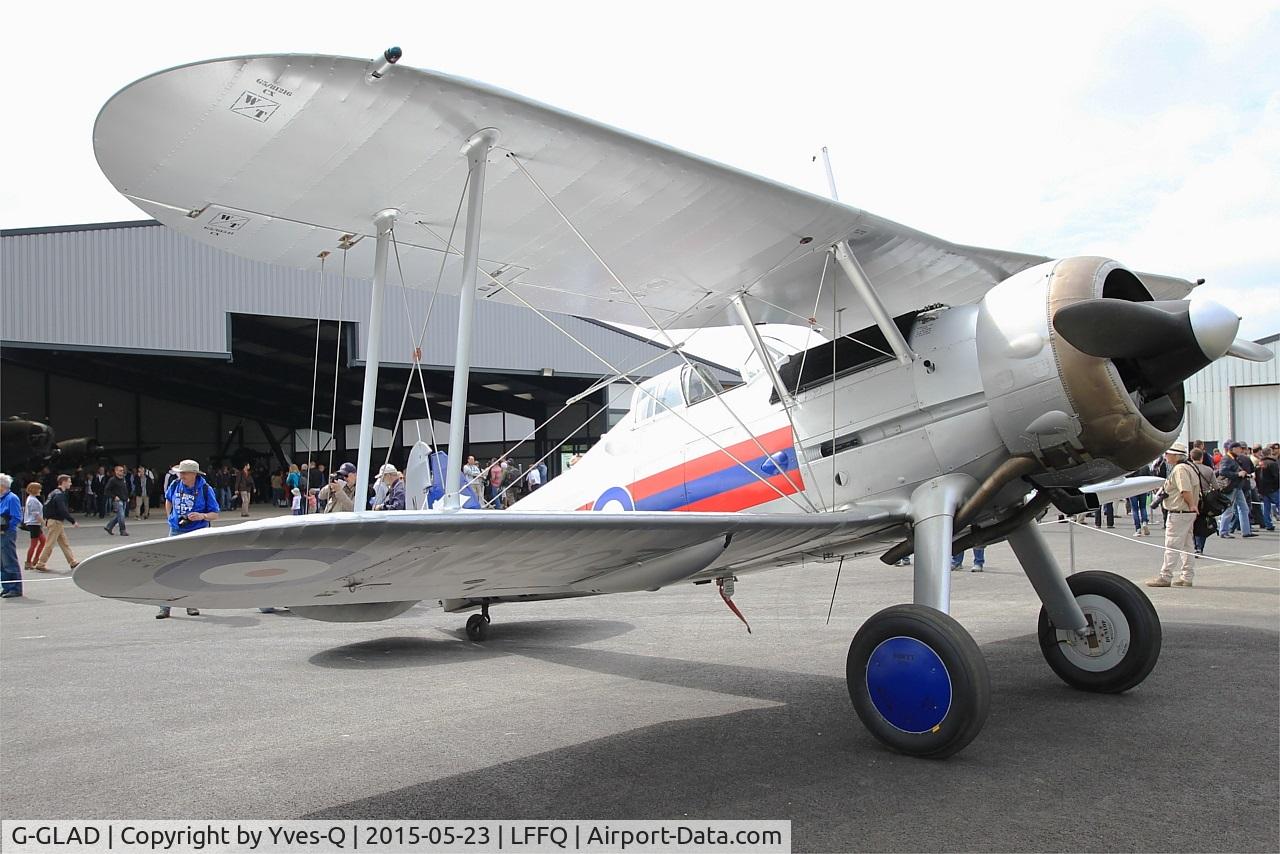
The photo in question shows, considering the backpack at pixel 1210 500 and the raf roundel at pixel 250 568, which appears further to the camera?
the backpack at pixel 1210 500

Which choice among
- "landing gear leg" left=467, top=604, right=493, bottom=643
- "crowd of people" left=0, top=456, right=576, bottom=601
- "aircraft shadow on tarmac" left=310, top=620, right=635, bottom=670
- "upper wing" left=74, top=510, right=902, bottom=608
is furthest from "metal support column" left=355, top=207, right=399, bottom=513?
"landing gear leg" left=467, top=604, right=493, bottom=643

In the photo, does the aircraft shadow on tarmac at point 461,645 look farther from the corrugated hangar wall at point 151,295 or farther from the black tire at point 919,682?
the corrugated hangar wall at point 151,295

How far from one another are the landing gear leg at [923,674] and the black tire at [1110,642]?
161cm

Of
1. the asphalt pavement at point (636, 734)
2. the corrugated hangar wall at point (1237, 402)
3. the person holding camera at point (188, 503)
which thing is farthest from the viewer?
the corrugated hangar wall at point (1237, 402)

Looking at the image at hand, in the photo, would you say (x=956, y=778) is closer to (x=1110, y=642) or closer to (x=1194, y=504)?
(x=1110, y=642)

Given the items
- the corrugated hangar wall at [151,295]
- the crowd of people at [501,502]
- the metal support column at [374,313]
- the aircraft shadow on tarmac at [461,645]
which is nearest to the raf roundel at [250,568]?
the metal support column at [374,313]

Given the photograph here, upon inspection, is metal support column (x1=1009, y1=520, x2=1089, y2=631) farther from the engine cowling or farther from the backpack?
the backpack

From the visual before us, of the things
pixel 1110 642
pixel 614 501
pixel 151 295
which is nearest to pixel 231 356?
pixel 151 295

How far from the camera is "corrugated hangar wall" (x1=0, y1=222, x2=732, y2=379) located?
24.0 m

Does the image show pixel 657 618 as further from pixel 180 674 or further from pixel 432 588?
pixel 432 588

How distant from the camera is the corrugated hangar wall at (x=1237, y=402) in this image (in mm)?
28625

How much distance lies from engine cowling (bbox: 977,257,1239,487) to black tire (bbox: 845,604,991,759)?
106 centimetres

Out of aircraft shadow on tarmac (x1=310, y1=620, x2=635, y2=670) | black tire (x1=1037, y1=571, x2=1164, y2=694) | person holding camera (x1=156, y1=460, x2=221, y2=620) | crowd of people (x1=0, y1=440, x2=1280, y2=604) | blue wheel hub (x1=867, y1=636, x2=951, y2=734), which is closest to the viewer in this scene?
blue wheel hub (x1=867, y1=636, x2=951, y2=734)

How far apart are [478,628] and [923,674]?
457 cm
